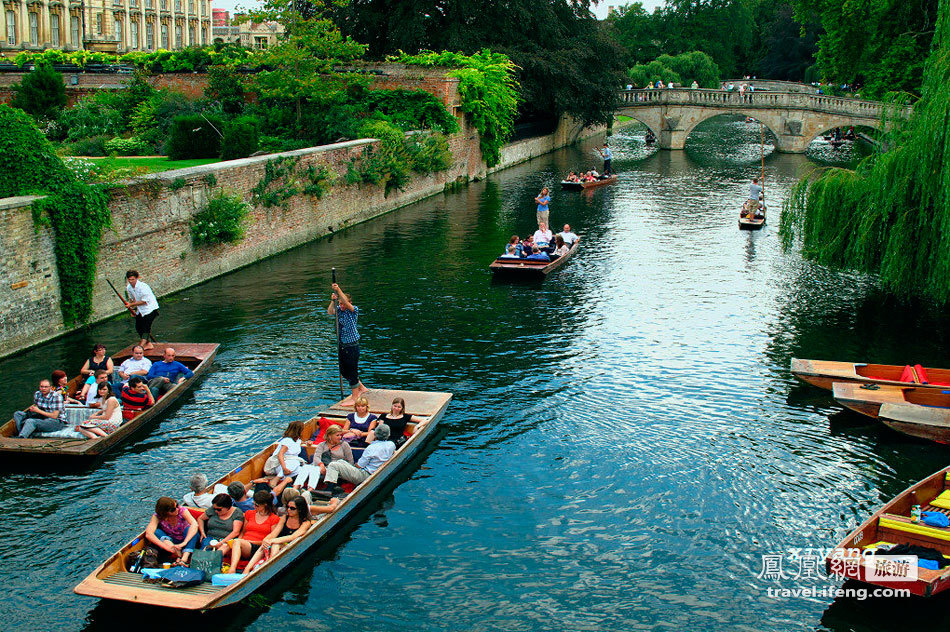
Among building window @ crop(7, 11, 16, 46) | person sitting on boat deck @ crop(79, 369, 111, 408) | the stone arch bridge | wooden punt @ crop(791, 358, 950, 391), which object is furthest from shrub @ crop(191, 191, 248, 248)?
building window @ crop(7, 11, 16, 46)

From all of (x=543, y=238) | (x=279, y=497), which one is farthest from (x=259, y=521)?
(x=543, y=238)

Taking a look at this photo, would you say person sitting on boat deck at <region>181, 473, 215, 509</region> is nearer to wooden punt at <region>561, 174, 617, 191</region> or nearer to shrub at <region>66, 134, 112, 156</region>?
shrub at <region>66, 134, 112, 156</region>

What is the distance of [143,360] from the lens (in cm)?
1351

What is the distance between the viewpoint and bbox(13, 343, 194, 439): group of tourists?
1157cm

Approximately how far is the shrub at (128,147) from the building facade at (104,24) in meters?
14.5

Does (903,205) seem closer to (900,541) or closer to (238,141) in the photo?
(900,541)

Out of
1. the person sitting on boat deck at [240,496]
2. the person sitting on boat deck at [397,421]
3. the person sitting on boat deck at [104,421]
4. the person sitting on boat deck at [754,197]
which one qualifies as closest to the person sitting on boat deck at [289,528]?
the person sitting on boat deck at [240,496]

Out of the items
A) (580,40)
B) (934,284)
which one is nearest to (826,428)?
(934,284)

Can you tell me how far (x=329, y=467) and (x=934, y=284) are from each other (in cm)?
1066

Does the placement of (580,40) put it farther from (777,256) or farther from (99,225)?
(99,225)

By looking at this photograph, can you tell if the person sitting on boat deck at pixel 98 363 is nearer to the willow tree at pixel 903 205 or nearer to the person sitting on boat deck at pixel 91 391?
the person sitting on boat deck at pixel 91 391

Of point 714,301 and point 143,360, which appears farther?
point 714,301

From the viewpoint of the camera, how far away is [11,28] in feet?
160

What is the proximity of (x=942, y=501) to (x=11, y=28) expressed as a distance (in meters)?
53.1
